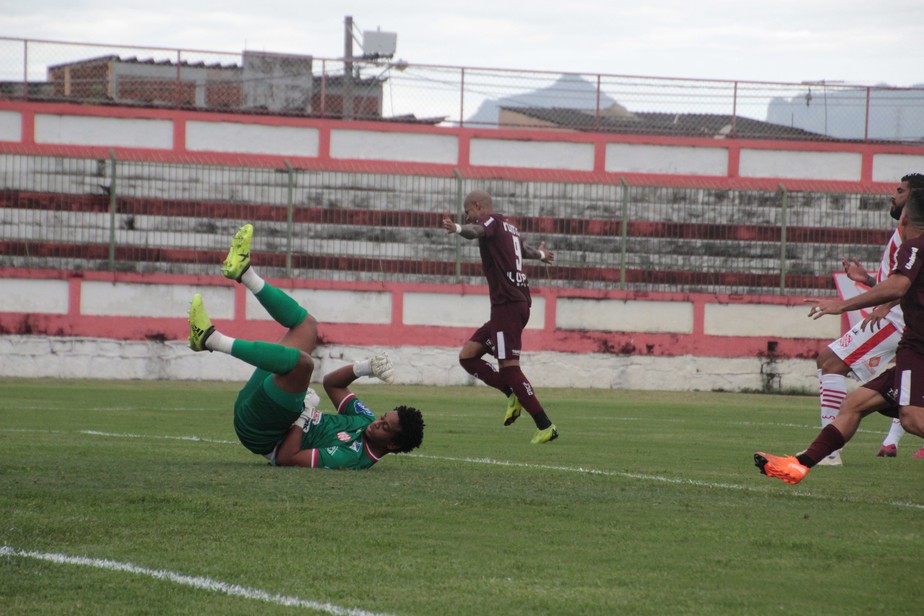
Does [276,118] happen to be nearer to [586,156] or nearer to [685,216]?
[586,156]

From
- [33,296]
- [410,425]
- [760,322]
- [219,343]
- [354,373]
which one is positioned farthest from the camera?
[760,322]

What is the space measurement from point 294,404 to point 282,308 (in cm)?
95

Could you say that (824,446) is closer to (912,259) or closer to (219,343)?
(912,259)

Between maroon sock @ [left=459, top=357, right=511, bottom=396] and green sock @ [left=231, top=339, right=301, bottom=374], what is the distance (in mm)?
4487

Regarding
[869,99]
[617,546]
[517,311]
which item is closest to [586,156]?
[869,99]

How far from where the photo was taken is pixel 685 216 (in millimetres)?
24047

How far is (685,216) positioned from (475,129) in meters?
6.53

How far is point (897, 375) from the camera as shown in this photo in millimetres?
7672

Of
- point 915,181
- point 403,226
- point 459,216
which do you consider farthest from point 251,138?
point 915,181

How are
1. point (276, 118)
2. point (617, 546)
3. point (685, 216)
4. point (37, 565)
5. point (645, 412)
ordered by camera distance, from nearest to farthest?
point (37, 565)
point (617, 546)
point (645, 412)
point (685, 216)
point (276, 118)

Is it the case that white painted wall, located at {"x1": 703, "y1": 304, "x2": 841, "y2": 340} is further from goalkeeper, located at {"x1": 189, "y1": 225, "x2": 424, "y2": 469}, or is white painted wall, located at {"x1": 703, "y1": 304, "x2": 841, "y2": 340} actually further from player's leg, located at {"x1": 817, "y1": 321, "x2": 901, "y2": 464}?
goalkeeper, located at {"x1": 189, "y1": 225, "x2": 424, "y2": 469}

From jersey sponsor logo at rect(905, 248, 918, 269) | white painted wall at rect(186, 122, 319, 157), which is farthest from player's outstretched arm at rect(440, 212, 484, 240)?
white painted wall at rect(186, 122, 319, 157)

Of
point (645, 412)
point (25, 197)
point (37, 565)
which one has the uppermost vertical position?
point (25, 197)

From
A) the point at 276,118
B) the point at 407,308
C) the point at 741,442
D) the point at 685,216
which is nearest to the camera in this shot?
the point at 741,442
